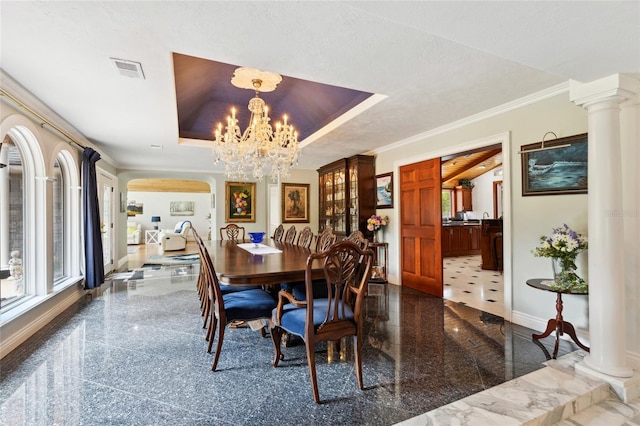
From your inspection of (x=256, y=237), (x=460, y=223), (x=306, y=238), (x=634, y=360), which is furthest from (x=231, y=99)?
(x=460, y=223)

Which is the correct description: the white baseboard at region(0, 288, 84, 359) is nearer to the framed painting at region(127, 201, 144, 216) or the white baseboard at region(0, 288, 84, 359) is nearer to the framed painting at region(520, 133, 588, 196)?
the framed painting at region(520, 133, 588, 196)

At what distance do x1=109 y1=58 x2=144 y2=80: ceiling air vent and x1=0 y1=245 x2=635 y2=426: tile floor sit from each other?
89.8 inches

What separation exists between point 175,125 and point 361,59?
8.83 ft

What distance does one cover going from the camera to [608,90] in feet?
6.33

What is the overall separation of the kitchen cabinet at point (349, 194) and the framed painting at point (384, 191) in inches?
5.8

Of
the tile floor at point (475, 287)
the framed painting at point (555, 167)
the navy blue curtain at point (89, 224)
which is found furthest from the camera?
the navy blue curtain at point (89, 224)

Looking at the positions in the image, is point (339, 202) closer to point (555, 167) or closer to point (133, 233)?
point (555, 167)

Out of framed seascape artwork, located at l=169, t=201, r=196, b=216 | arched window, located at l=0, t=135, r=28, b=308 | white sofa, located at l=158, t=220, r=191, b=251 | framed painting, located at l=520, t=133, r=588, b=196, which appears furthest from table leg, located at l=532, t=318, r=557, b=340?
framed seascape artwork, located at l=169, t=201, r=196, b=216

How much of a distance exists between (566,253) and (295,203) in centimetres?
562

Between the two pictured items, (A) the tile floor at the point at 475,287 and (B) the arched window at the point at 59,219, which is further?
(B) the arched window at the point at 59,219

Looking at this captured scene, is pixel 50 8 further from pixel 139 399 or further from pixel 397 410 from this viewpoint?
pixel 397 410

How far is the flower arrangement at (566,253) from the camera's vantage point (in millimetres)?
2371

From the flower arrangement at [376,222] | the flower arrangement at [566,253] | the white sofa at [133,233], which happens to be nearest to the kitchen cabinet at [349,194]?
the flower arrangement at [376,222]

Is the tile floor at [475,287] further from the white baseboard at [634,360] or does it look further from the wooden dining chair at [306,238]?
the wooden dining chair at [306,238]
